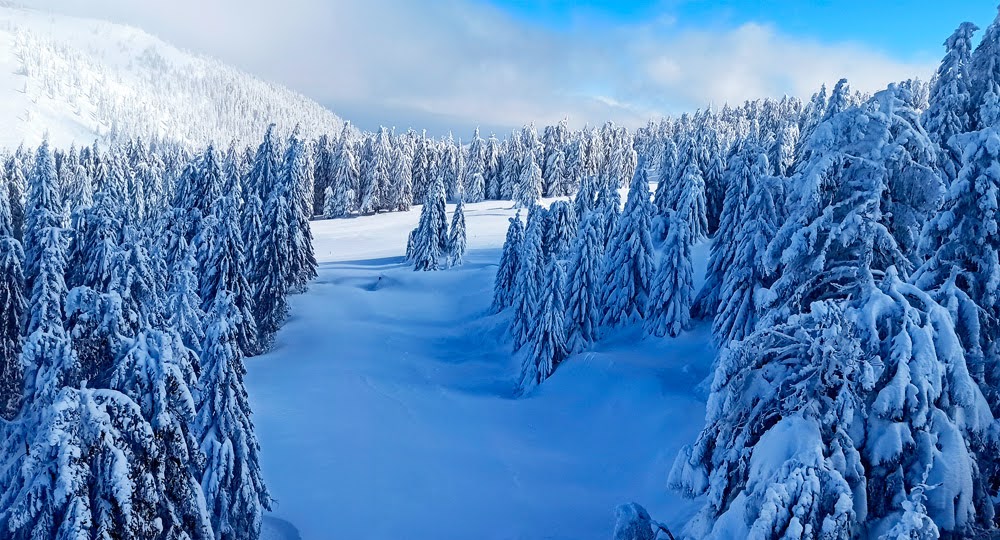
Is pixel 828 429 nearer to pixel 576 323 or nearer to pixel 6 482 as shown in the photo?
pixel 6 482

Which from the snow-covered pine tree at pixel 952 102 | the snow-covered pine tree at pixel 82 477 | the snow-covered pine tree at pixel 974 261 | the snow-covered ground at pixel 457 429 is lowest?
the snow-covered ground at pixel 457 429

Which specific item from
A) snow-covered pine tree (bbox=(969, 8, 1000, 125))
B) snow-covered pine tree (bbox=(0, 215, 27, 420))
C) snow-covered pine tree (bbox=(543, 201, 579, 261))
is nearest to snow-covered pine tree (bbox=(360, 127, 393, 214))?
snow-covered pine tree (bbox=(543, 201, 579, 261))

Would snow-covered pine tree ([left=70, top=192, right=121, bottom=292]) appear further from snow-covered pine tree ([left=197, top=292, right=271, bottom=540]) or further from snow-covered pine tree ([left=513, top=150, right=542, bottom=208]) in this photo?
snow-covered pine tree ([left=513, top=150, right=542, bottom=208])

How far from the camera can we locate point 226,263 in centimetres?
3216

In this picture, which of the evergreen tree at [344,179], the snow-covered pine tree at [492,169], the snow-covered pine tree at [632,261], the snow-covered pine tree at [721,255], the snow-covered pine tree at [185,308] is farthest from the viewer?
the snow-covered pine tree at [492,169]

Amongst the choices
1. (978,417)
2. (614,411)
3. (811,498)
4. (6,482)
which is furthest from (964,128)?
(6,482)

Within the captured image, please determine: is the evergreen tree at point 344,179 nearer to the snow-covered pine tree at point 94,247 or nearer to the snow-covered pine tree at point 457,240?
the snow-covered pine tree at point 457,240

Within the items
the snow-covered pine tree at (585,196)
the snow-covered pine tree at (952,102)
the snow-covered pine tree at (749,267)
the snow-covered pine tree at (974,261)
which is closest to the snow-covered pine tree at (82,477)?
the snow-covered pine tree at (974,261)

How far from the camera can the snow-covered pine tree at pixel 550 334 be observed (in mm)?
33125

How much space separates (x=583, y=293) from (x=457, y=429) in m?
11.2

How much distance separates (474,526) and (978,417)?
1575cm

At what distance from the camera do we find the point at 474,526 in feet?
64.7

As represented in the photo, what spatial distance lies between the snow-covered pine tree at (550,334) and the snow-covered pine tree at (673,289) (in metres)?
5.40

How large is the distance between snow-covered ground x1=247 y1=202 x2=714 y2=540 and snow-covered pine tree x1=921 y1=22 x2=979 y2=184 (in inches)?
440
